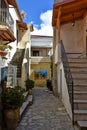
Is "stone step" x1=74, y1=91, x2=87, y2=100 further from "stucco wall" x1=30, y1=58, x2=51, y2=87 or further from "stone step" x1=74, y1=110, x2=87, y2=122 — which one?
"stucco wall" x1=30, y1=58, x2=51, y2=87

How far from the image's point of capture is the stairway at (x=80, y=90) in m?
8.94

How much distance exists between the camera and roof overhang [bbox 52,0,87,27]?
1493 cm

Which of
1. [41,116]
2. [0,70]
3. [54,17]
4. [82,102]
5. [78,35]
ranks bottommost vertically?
[41,116]

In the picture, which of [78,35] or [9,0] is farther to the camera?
[78,35]

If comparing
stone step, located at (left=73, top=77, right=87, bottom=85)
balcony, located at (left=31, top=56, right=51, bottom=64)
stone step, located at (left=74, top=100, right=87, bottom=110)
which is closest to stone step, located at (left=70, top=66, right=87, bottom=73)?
stone step, located at (left=73, top=77, right=87, bottom=85)

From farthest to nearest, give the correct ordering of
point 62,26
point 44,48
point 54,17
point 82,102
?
point 44,48 → point 62,26 → point 54,17 → point 82,102

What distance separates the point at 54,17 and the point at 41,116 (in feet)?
28.5

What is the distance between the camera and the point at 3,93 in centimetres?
774

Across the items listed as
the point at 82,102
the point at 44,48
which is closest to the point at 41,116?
the point at 82,102

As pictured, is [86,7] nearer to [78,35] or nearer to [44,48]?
[78,35]

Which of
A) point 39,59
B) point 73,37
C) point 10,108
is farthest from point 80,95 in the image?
point 39,59

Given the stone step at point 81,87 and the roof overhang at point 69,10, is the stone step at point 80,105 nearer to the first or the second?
the stone step at point 81,87

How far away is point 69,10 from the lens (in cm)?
1630

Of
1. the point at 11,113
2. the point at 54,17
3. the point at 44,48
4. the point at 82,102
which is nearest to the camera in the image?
the point at 11,113
